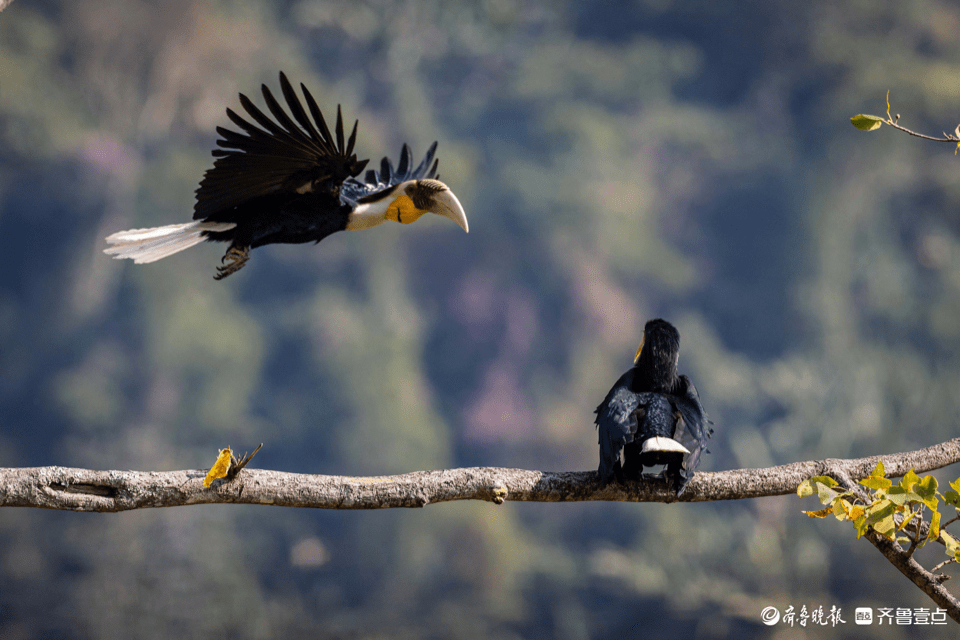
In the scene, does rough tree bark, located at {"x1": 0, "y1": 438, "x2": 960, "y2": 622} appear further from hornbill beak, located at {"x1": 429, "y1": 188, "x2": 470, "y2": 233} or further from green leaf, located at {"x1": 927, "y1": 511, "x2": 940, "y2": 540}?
hornbill beak, located at {"x1": 429, "y1": 188, "x2": 470, "y2": 233}

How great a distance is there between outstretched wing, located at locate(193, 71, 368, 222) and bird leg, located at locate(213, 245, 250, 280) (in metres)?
0.11

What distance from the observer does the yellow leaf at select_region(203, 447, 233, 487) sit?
68.3 inches

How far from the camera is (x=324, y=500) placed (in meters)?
1.88

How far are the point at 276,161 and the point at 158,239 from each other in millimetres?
530

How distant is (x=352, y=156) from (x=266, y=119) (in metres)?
0.30

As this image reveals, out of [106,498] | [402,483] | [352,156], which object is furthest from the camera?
[352,156]

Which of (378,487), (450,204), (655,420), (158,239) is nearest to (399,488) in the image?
(378,487)

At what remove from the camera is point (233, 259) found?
8.14ft

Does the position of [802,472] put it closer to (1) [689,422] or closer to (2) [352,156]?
(1) [689,422]

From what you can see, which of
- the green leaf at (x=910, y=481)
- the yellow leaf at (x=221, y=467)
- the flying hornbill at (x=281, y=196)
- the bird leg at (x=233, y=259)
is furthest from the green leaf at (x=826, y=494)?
the bird leg at (x=233, y=259)

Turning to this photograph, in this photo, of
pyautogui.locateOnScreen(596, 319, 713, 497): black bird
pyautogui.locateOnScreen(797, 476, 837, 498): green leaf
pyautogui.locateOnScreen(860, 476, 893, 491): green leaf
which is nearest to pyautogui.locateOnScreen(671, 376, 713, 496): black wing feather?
pyautogui.locateOnScreen(596, 319, 713, 497): black bird

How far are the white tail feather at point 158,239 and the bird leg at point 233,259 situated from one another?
85 millimetres

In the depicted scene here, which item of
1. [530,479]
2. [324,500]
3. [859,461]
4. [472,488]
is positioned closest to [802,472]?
[859,461]

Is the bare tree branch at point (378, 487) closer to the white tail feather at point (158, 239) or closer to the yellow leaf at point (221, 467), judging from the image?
the yellow leaf at point (221, 467)
